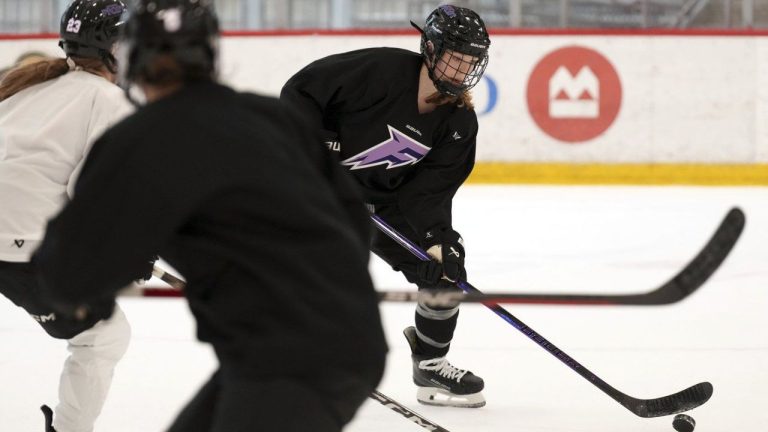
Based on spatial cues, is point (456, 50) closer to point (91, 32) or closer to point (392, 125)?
point (392, 125)

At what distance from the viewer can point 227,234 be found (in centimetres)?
113

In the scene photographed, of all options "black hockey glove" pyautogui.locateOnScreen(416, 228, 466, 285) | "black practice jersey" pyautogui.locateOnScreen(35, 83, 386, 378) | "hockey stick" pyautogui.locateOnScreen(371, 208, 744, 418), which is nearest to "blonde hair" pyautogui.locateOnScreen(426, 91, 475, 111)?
"black hockey glove" pyautogui.locateOnScreen(416, 228, 466, 285)

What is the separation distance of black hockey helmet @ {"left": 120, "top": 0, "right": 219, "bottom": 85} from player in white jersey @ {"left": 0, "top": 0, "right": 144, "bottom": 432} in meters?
0.85

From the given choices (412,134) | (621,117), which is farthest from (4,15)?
(412,134)

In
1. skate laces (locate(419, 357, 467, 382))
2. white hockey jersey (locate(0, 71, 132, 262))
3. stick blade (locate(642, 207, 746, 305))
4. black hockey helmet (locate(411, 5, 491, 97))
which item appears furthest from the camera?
skate laces (locate(419, 357, 467, 382))

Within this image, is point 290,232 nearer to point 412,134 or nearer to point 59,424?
point 59,424

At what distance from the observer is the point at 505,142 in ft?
23.6

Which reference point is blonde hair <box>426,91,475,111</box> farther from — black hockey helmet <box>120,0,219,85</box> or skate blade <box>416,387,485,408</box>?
black hockey helmet <box>120,0,219,85</box>

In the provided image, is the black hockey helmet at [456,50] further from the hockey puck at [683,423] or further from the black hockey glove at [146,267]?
the black hockey glove at [146,267]

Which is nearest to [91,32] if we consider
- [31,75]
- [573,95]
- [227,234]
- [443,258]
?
[31,75]

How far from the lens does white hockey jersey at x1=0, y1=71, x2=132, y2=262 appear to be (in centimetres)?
203

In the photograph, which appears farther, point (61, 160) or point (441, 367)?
point (441, 367)

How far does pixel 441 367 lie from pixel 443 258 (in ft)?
1.23

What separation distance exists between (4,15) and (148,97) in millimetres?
7044
